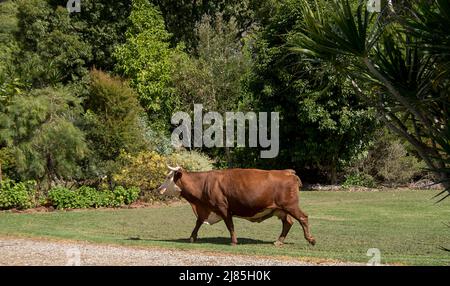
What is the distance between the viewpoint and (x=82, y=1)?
36875mm

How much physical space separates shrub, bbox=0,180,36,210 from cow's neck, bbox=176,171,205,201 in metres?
8.47

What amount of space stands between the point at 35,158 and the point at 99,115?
3.61m

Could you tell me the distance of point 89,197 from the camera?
22531mm

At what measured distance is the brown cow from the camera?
1395 centimetres

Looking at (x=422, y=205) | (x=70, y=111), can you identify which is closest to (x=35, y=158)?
(x=70, y=111)

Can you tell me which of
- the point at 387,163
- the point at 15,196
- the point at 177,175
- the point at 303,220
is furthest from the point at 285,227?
the point at 387,163

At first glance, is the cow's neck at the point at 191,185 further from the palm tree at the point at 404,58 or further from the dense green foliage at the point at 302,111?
the dense green foliage at the point at 302,111

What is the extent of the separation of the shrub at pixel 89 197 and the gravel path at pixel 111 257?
902cm

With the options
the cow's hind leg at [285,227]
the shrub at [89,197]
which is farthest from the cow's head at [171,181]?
the shrub at [89,197]

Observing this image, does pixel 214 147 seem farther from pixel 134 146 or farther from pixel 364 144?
pixel 134 146

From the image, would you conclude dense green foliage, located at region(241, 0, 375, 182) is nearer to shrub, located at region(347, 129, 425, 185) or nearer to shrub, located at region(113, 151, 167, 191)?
shrub, located at region(347, 129, 425, 185)

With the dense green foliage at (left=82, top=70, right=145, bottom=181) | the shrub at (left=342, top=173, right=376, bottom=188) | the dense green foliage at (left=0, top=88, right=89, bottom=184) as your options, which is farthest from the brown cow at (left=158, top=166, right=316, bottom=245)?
the shrub at (left=342, top=173, right=376, bottom=188)

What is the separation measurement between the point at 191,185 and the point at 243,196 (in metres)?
1.25

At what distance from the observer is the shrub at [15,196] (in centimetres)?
2105
